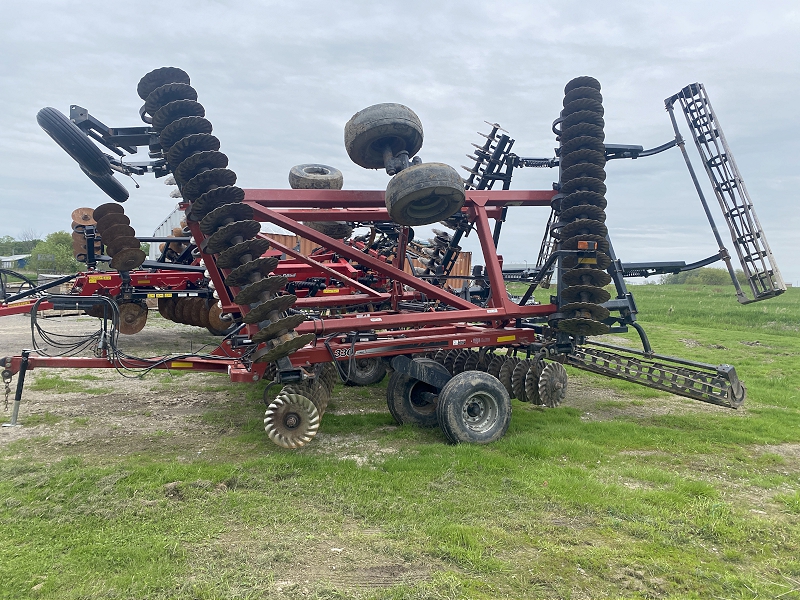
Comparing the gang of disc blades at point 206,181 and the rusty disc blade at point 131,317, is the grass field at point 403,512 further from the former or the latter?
the rusty disc blade at point 131,317

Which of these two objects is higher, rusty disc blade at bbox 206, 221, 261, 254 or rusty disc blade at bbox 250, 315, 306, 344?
rusty disc blade at bbox 206, 221, 261, 254

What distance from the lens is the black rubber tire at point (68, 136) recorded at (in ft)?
16.5

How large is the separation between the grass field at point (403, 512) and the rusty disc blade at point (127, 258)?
13.5 feet

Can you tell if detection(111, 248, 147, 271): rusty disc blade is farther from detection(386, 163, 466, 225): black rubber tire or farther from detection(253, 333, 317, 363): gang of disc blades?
detection(386, 163, 466, 225): black rubber tire

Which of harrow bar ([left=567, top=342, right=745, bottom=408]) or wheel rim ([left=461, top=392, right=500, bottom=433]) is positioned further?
harrow bar ([left=567, top=342, right=745, bottom=408])

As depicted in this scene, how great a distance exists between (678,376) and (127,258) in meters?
9.05

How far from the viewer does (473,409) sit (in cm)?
561

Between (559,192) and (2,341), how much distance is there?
11.9 m

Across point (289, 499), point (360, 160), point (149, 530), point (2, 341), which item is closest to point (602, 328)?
point (360, 160)

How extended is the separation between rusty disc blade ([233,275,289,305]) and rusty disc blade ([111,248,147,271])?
6.13 metres

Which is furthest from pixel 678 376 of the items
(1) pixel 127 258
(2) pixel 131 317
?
(2) pixel 131 317

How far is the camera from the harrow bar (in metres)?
5.80

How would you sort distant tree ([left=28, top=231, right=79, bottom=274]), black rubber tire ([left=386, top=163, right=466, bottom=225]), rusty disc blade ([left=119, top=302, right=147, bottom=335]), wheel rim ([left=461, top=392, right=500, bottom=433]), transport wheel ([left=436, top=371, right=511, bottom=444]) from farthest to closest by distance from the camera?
1. distant tree ([left=28, top=231, right=79, bottom=274])
2. rusty disc blade ([left=119, top=302, right=147, bottom=335])
3. wheel rim ([left=461, top=392, right=500, bottom=433])
4. transport wheel ([left=436, top=371, right=511, bottom=444])
5. black rubber tire ([left=386, top=163, right=466, bottom=225])

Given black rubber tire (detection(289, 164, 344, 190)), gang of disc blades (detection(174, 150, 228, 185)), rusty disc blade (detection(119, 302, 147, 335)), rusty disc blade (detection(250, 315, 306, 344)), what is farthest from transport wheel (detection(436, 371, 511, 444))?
rusty disc blade (detection(119, 302, 147, 335))
